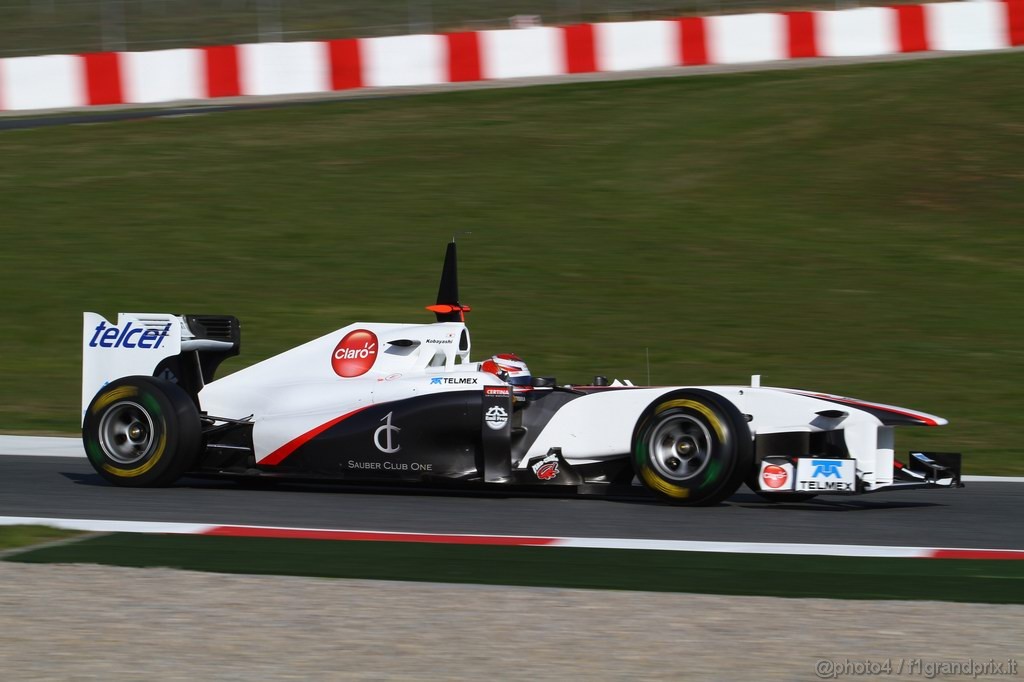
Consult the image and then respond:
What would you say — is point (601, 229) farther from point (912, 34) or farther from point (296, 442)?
point (912, 34)

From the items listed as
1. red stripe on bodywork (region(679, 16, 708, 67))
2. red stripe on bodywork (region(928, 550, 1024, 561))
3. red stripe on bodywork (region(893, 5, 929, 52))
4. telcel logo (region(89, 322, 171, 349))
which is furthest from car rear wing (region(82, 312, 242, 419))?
red stripe on bodywork (region(893, 5, 929, 52))

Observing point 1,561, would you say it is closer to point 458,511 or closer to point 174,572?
point 174,572

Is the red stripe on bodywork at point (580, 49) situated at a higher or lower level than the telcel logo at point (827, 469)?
higher

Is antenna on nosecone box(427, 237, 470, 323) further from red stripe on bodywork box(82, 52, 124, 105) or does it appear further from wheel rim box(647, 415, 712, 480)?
red stripe on bodywork box(82, 52, 124, 105)

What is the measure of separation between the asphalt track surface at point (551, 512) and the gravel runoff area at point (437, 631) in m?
1.52

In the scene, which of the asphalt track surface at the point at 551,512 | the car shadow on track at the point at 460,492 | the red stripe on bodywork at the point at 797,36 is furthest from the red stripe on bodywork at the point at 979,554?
the red stripe on bodywork at the point at 797,36

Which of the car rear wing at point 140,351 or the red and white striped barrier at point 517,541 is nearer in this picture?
the red and white striped barrier at point 517,541

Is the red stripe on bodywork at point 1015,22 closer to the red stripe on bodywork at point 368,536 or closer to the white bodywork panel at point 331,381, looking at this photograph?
the white bodywork panel at point 331,381

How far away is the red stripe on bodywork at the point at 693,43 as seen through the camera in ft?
83.0

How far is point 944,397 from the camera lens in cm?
1212

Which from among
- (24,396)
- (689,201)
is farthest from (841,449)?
(689,201)

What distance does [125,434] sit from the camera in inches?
348

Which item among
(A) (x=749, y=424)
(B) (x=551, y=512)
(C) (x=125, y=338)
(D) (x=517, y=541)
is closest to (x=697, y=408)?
(A) (x=749, y=424)

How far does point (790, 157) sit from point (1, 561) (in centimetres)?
1453
